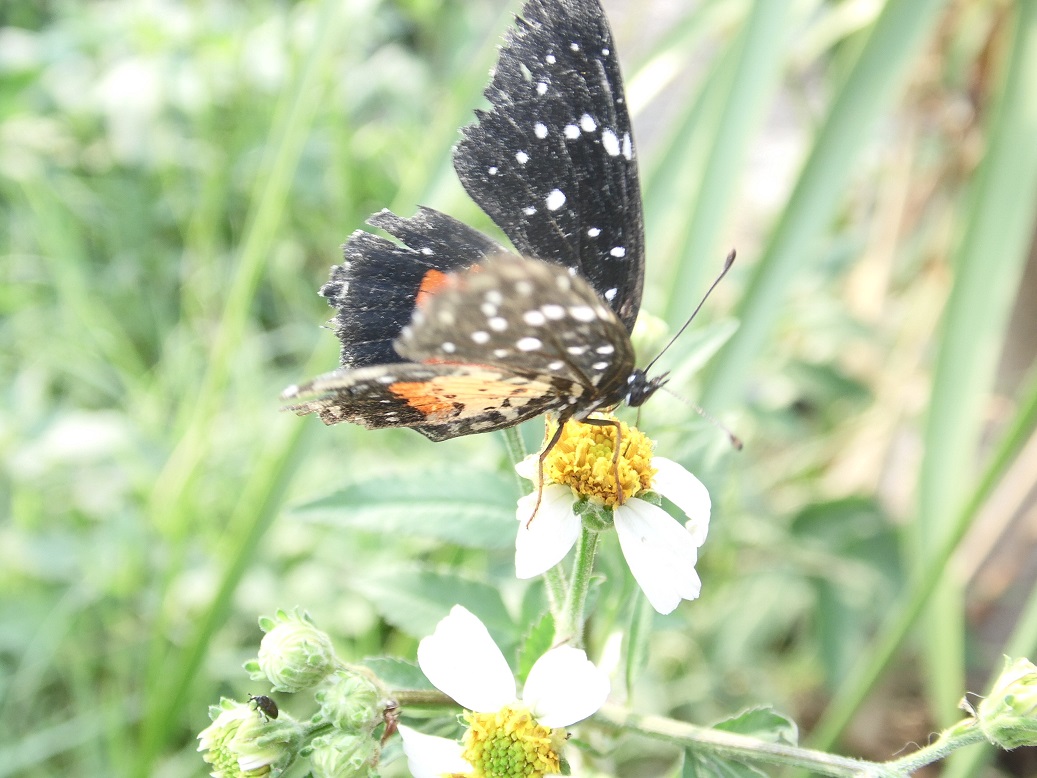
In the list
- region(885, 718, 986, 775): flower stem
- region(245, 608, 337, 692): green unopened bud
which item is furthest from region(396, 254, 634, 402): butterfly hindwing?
region(885, 718, 986, 775): flower stem

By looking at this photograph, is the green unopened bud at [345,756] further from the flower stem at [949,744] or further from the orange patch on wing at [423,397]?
the flower stem at [949,744]

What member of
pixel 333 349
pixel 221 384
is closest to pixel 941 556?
pixel 333 349

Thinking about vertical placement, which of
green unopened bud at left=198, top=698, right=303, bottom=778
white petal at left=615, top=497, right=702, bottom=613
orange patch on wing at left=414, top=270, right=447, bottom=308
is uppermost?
orange patch on wing at left=414, top=270, right=447, bottom=308

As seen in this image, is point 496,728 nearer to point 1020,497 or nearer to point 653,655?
point 653,655

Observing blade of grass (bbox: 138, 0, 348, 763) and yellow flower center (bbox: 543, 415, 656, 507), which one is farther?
blade of grass (bbox: 138, 0, 348, 763)

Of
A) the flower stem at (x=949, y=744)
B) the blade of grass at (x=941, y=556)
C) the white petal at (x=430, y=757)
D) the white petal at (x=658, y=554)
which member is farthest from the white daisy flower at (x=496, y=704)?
the blade of grass at (x=941, y=556)

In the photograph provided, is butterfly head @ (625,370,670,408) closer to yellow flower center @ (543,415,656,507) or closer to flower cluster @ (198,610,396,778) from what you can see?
yellow flower center @ (543,415,656,507)

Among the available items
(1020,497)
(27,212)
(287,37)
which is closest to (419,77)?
(287,37)
